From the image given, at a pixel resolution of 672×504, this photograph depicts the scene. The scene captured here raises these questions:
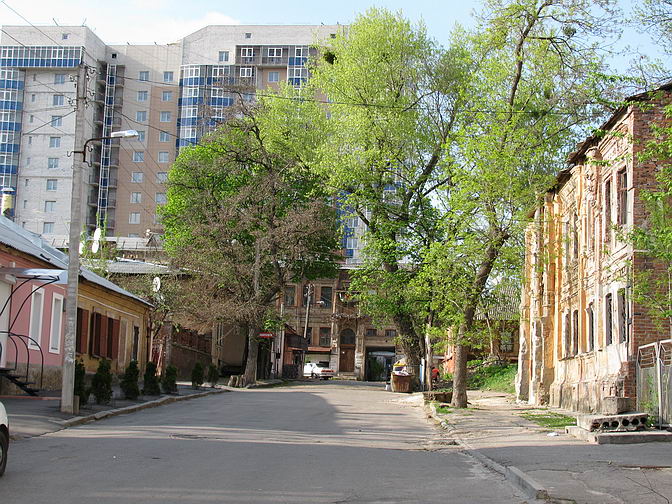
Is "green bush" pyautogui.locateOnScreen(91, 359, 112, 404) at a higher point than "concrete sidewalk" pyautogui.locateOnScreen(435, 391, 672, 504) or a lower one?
higher

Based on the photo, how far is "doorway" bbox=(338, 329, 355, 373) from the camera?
3499 inches

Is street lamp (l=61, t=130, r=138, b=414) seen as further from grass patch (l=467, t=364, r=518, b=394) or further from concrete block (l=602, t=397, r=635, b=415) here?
grass patch (l=467, t=364, r=518, b=394)

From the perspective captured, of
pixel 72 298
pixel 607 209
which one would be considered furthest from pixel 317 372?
pixel 72 298

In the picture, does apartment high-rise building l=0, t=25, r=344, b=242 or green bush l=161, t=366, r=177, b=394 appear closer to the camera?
green bush l=161, t=366, r=177, b=394

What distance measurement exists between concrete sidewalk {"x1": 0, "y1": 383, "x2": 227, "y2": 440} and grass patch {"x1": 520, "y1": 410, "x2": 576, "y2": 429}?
1072 centimetres

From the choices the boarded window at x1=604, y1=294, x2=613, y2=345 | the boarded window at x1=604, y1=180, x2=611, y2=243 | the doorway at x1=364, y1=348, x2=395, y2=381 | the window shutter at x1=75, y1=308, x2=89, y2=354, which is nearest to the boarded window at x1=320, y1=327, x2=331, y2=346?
the doorway at x1=364, y1=348, x2=395, y2=381

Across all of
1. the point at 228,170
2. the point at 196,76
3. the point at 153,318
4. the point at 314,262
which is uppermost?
the point at 196,76

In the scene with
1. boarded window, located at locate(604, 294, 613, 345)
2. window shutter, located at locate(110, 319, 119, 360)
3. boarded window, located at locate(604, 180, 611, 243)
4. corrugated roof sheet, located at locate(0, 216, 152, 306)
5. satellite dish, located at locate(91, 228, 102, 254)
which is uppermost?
satellite dish, located at locate(91, 228, 102, 254)

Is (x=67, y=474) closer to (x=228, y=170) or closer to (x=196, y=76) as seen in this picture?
(x=228, y=170)

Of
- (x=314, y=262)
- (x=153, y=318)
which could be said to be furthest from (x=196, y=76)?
(x=153, y=318)

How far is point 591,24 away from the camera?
27.8m

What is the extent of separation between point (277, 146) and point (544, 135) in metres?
20.1

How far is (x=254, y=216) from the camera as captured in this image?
45.2m

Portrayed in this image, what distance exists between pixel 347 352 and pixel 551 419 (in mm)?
66113
